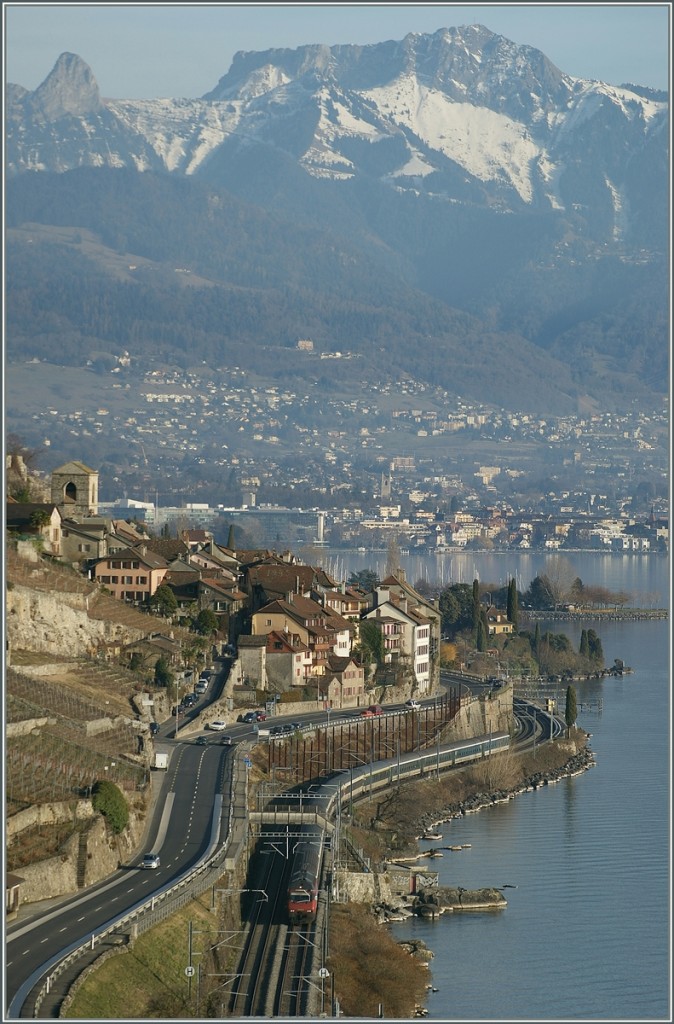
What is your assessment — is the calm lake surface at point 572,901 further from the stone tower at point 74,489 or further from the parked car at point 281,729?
the stone tower at point 74,489

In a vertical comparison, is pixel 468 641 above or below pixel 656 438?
below

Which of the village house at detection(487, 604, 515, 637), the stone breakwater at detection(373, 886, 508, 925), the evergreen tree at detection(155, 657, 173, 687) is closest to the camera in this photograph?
the stone breakwater at detection(373, 886, 508, 925)

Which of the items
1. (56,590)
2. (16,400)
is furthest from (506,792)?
(16,400)

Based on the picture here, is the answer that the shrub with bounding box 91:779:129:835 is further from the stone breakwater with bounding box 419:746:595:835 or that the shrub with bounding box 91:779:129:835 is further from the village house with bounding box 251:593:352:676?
the village house with bounding box 251:593:352:676

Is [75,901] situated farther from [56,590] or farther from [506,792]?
[506,792]

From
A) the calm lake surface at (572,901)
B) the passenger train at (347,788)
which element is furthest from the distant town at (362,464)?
the calm lake surface at (572,901)

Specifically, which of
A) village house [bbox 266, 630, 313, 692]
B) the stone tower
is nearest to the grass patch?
village house [bbox 266, 630, 313, 692]
